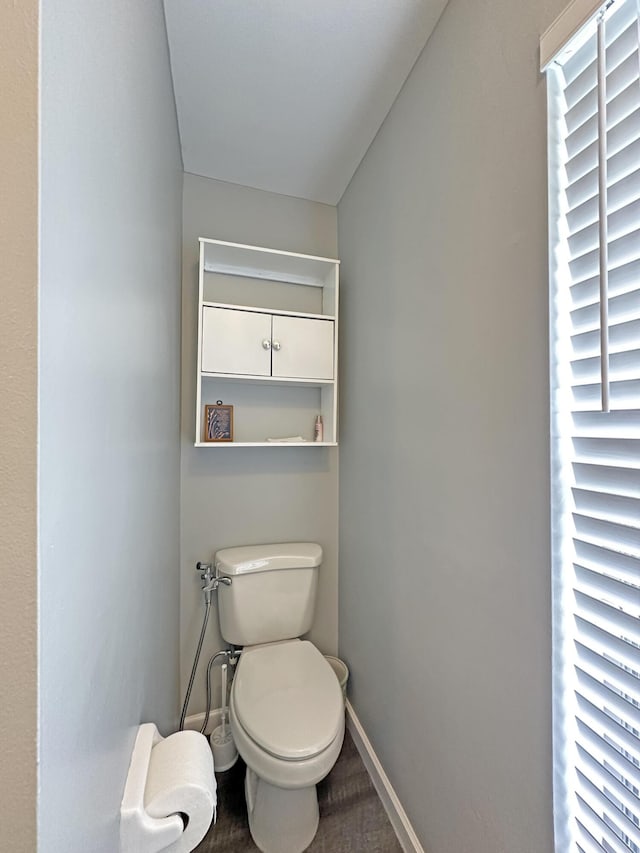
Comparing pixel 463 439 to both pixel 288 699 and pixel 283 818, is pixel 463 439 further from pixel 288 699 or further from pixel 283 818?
pixel 283 818

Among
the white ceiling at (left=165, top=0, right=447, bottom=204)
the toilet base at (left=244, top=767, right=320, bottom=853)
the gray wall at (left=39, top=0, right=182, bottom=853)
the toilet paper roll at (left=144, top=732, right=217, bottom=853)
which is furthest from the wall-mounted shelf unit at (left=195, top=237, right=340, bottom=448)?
the toilet base at (left=244, top=767, right=320, bottom=853)

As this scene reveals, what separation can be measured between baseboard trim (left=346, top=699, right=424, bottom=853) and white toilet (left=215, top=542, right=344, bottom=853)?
0.25 meters

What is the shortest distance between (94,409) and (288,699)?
50.3 inches

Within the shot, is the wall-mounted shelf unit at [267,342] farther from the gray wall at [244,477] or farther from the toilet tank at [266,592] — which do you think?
the toilet tank at [266,592]

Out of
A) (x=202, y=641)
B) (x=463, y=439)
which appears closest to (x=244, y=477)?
(x=202, y=641)

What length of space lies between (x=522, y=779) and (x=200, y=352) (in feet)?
4.93

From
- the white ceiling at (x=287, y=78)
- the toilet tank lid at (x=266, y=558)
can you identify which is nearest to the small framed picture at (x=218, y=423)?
the toilet tank lid at (x=266, y=558)

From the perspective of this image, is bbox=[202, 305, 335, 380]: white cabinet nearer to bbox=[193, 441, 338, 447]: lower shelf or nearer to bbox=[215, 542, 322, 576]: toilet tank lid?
bbox=[193, 441, 338, 447]: lower shelf

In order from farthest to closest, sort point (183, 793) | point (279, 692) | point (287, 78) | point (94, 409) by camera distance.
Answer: point (279, 692) → point (287, 78) → point (183, 793) → point (94, 409)

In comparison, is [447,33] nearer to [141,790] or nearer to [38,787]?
[38,787]

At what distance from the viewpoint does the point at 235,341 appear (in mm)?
1530

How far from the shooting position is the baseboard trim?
1.15 meters

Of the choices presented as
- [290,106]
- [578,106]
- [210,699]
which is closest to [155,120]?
[290,106]

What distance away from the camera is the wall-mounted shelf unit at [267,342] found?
152 cm
